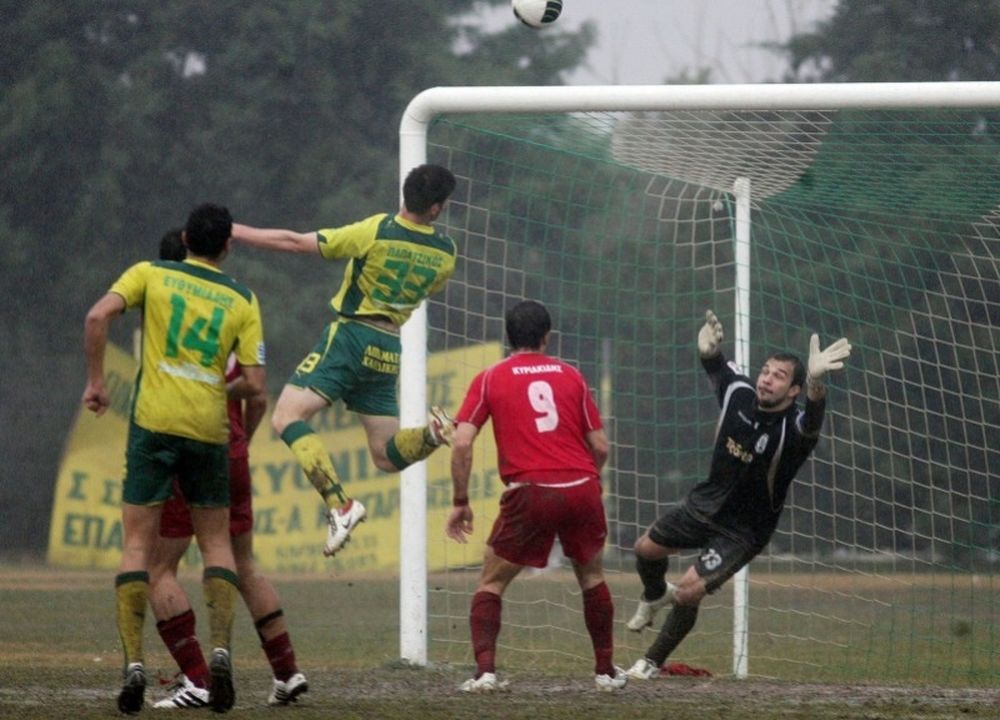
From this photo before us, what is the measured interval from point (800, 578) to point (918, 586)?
5.85ft

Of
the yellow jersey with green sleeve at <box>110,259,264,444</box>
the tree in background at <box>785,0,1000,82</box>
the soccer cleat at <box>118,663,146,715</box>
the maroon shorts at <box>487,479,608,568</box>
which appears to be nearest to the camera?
the soccer cleat at <box>118,663,146,715</box>

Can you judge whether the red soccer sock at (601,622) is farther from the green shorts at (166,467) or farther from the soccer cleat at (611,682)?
the green shorts at (166,467)

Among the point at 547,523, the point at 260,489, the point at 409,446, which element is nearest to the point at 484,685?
the point at 547,523

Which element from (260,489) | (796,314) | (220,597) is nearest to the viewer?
(220,597)

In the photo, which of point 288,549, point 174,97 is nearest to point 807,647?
point 288,549

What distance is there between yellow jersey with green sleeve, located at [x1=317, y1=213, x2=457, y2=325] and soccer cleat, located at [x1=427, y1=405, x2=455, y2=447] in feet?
2.19

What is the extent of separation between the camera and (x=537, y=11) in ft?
32.3

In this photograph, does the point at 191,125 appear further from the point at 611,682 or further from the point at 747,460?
the point at 611,682

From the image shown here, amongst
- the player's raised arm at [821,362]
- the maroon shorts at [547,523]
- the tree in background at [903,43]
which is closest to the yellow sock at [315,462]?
the maroon shorts at [547,523]

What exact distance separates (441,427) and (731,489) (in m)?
1.81

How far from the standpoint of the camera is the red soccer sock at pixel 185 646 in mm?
7254

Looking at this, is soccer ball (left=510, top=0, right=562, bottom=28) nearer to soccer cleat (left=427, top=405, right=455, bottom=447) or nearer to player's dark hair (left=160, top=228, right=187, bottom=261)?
soccer cleat (left=427, top=405, right=455, bottom=447)

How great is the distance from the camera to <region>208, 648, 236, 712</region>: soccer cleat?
684 cm

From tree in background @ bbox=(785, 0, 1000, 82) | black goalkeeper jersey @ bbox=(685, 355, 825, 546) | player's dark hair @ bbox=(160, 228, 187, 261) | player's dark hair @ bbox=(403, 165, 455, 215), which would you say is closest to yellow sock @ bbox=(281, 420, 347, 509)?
player's dark hair @ bbox=(160, 228, 187, 261)
